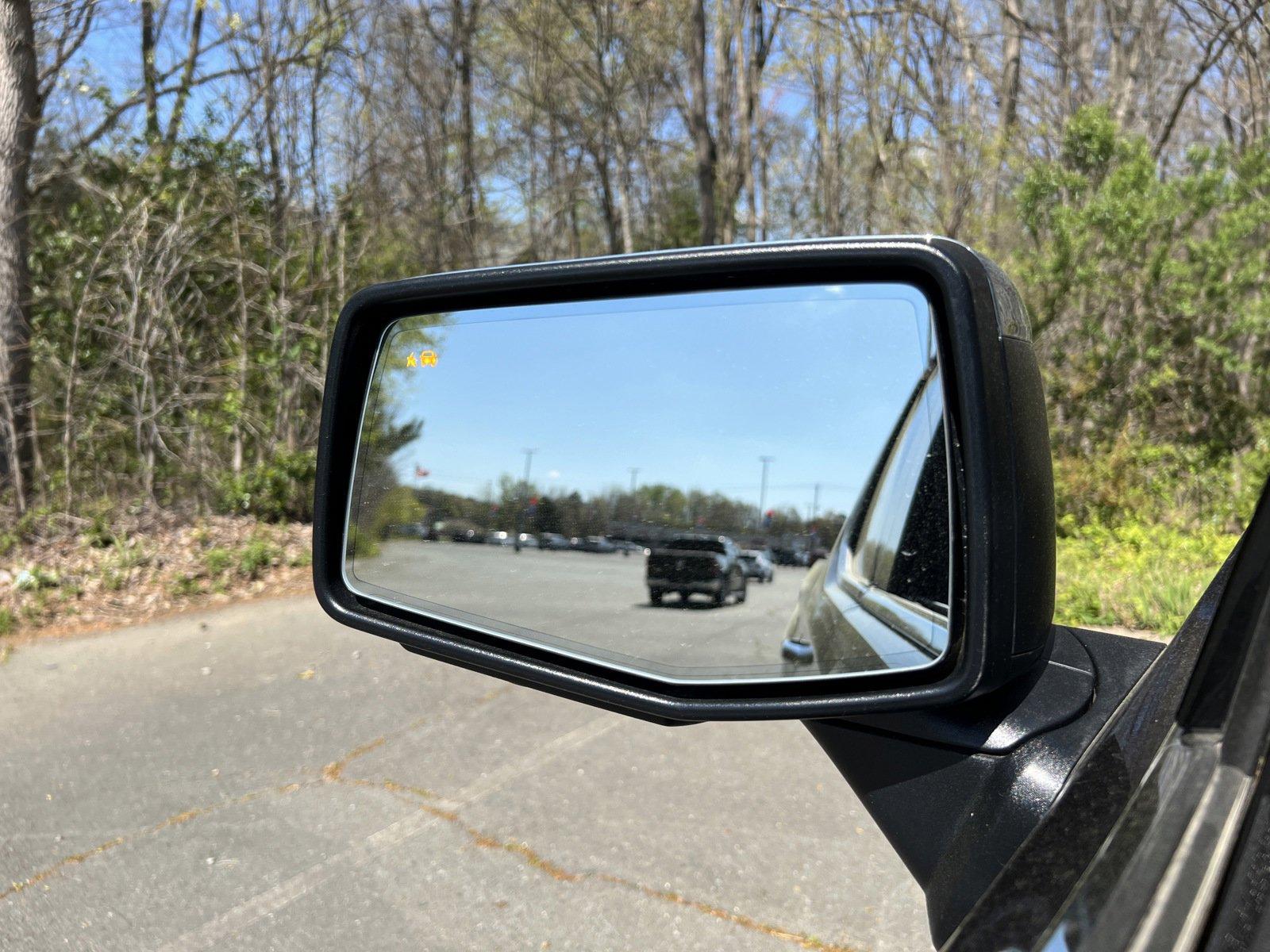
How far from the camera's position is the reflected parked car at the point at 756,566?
1339mm

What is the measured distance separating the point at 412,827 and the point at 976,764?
329 centimetres

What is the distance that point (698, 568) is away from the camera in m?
1.38

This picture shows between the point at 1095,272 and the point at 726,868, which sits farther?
the point at 1095,272

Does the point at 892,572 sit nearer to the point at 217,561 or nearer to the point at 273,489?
the point at 217,561

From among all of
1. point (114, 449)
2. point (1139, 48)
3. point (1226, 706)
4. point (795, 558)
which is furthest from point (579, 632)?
point (1139, 48)

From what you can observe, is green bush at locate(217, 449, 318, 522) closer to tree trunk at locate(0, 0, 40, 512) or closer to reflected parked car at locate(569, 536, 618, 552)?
tree trunk at locate(0, 0, 40, 512)

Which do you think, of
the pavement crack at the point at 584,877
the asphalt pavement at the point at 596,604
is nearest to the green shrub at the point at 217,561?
the pavement crack at the point at 584,877

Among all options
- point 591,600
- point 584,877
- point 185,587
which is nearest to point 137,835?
point 584,877

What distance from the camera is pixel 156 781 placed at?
4582 mm

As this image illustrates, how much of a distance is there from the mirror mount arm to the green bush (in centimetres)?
900

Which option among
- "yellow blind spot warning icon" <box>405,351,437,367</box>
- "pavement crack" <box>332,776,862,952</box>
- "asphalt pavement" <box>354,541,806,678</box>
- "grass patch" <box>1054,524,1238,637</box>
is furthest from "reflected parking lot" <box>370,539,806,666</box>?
"grass patch" <box>1054,524,1238,637</box>

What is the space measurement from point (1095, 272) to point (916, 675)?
385 inches

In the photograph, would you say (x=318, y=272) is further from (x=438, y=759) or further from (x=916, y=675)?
(x=916, y=675)

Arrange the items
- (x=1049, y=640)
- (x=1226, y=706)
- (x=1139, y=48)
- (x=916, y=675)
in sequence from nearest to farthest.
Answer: (x=1226, y=706), (x=916, y=675), (x=1049, y=640), (x=1139, y=48)
